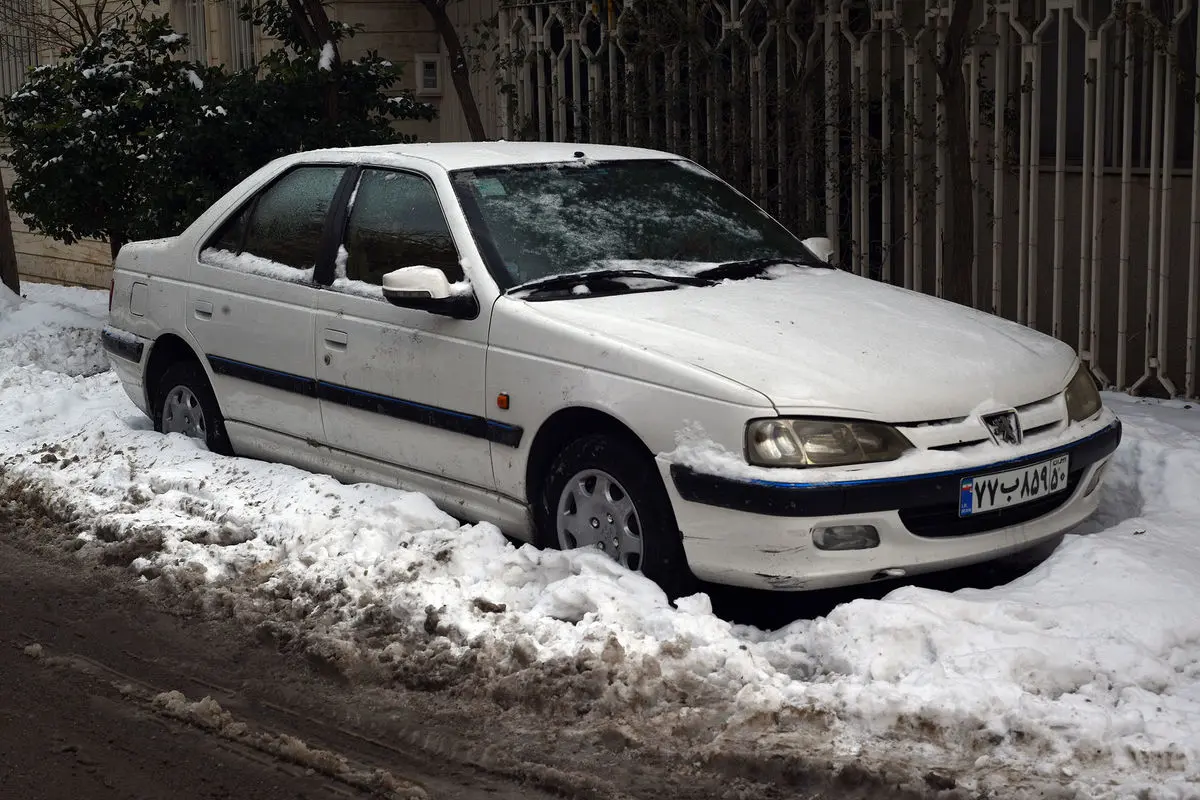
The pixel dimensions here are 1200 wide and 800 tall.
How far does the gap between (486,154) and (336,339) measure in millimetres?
963

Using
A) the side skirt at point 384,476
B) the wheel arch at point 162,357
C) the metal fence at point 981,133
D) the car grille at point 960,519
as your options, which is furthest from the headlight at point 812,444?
the metal fence at point 981,133

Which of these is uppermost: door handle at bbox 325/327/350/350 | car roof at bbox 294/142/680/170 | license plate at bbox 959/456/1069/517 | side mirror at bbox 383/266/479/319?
car roof at bbox 294/142/680/170

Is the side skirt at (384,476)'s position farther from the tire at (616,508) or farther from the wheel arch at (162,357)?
the wheel arch at (162,357)

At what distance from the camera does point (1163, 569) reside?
5156mm

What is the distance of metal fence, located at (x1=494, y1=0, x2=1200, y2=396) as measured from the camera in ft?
27.6

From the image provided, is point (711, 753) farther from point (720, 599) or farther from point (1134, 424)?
point (1134, 424)

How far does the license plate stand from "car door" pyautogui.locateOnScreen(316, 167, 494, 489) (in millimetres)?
1727

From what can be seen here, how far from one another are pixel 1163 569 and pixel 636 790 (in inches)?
82.0

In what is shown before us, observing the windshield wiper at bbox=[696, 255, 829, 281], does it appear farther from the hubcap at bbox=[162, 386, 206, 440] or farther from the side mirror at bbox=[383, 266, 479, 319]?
the hubcap at bbox=[162, 386, 206, 440]

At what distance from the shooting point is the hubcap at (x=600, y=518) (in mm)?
5285

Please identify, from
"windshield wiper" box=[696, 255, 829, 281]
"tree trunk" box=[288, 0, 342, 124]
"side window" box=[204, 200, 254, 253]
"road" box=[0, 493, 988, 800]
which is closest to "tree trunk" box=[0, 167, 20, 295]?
"tree trunk" box=[288, 0, 342, 124]

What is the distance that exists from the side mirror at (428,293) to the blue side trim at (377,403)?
15.0 inches

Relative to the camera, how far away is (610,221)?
625 cm

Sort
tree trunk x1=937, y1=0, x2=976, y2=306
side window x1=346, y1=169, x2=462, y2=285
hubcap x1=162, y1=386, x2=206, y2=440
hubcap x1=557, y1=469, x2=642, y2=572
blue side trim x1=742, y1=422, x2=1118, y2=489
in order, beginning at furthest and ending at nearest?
tree trunk x1=937, y1=0, x2=976, y2=306 → hubcap x1=162, y1=386, x2=206, y2=440 → side window x1=346, y1=169, x2=462, y2=285 → hubcap x1=557, y1=469, x2=642, y2=572 → blue side trim x1=742, y1=422, x2=1118, y2=489
